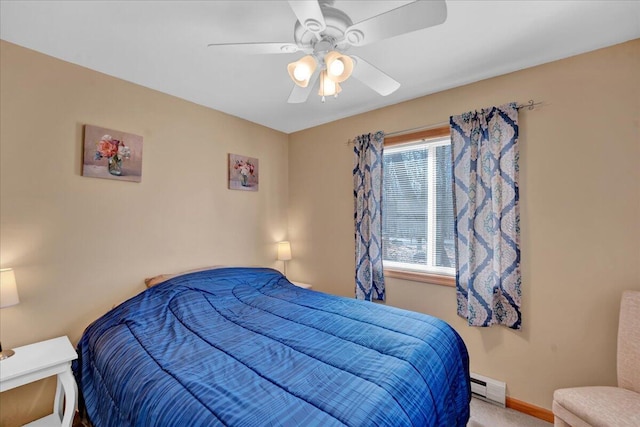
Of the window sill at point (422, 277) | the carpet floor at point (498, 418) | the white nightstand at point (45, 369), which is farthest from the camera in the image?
the window sill at point (422, 277)

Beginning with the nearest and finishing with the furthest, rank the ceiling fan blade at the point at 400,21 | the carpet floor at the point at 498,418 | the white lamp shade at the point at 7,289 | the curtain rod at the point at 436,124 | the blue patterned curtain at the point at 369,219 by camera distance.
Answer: the ceiling fan blade at the point at 400,21
the white lamp shade at the point at 7,289
the carpet floor at the point at 498,418
the curtain rod at the point at 436,124
the blue patterned curtain at the point at 369,219

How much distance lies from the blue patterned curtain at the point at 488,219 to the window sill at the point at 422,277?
0.11 metres

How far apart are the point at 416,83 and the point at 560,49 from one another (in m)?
0.92

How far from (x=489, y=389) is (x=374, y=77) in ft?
7.91

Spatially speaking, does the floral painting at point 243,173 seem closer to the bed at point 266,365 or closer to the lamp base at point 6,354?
the bed at point 266,365

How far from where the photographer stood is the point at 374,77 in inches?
64.2

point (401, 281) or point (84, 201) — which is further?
point (401, 281)

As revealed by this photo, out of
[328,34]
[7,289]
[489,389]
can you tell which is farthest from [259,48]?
[489,389]

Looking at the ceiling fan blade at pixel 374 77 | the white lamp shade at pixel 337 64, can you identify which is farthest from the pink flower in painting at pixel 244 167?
the white lamp shade at pixel 337 64

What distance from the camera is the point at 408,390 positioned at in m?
1.19

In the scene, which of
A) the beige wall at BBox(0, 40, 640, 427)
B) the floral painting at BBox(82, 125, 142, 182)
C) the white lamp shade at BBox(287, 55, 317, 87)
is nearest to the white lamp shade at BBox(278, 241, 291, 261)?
the beige wall at BBox(0, 40, 640, 427)

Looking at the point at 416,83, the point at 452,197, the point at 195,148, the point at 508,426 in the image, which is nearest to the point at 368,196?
the point at 452,197

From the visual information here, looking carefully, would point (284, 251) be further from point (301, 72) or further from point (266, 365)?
point (301, 72)

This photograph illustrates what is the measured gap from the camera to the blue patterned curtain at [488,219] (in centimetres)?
208
